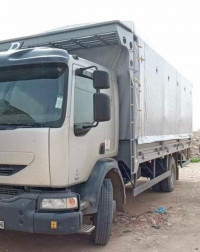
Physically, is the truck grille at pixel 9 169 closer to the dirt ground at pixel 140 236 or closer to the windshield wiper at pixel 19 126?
the windshield wiper at pixel 19 126

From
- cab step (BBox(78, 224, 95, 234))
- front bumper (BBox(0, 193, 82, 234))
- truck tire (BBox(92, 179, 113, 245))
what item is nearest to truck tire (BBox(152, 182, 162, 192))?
truck tire (BBox(92, 179, 113, 245))

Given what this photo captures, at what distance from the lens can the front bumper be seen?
3635mm

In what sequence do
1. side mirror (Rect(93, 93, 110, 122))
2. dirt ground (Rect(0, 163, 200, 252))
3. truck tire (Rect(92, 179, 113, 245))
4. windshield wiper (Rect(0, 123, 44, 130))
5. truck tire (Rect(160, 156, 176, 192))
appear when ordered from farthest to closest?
truck tire (Rect(160, 156, 176, 192)) → dirt ground (Rect(0, 163, 200, 252)) → truck tire (Rect(92, 179, 113, 245)) → side mirror (Rect(93, 93, 110, 122)) → windshield wiper (Rect(0, 123, 44, 130))

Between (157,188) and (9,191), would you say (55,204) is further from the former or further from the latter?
(157,188)

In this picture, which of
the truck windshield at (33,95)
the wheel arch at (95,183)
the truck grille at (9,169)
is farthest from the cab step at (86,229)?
the truck windshield at (33,95)

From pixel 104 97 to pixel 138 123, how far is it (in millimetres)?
1649

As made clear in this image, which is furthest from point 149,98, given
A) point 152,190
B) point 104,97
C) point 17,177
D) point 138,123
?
point 152,190

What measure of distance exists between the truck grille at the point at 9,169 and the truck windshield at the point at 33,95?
1.61 feet

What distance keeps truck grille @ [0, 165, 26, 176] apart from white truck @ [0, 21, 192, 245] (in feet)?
0.04

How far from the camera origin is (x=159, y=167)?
26.3 ft

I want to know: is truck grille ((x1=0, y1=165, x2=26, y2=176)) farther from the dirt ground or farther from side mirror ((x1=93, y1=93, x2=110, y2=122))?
the dirt ground

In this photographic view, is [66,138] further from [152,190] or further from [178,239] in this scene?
[152,190]

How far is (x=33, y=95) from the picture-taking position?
12.9ft

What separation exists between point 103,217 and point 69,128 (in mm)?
1388
